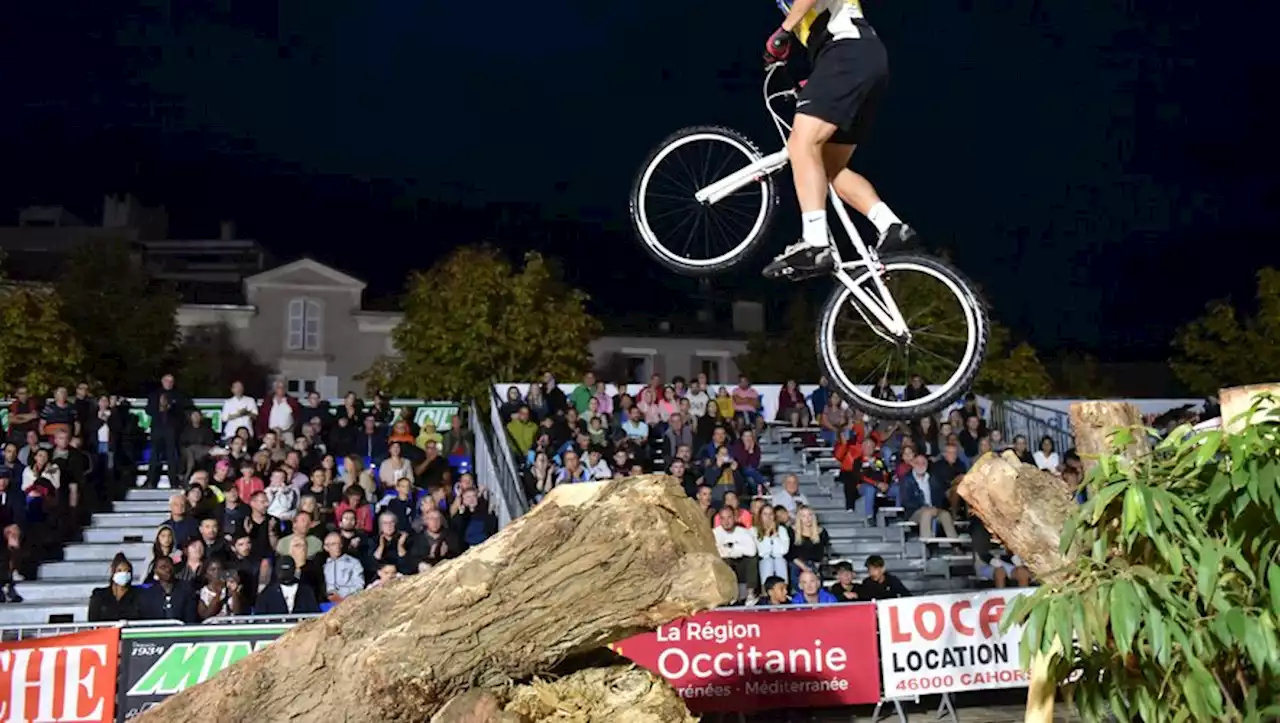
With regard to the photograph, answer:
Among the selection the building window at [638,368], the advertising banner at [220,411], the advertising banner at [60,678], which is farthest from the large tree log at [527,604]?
the building window at [638,368]

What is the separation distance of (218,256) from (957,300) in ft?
188

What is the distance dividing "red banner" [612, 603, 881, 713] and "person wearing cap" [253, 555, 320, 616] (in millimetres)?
3275

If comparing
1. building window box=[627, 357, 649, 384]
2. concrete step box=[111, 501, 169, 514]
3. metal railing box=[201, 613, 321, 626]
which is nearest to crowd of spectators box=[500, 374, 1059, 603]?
metal railing box=[201, 613, 321, 626]

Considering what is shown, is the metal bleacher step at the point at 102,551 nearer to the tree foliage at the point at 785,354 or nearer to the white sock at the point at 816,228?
the white sock at the point at 816,228

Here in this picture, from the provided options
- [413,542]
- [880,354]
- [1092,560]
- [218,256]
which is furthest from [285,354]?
[1092,560]

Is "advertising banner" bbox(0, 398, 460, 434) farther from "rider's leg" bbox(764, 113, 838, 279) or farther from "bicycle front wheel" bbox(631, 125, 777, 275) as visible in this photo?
"rider's leg" bbox(764, 113, 838, 279)

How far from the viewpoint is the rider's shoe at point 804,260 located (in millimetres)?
6102

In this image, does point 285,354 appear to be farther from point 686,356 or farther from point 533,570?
point 533,570

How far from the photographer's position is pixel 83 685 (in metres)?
9.05

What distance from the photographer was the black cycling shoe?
6188mm

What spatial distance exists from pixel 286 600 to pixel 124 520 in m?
5.96

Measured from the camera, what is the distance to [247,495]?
1354cm

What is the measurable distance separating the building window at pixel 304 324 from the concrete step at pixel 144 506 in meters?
29.1

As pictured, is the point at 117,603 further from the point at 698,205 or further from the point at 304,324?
the point at 304,324
